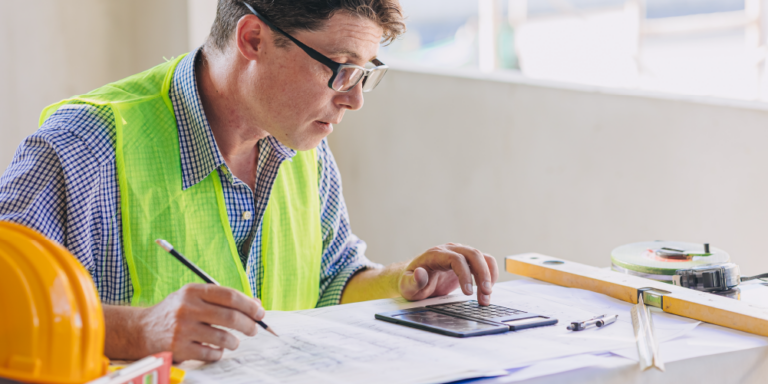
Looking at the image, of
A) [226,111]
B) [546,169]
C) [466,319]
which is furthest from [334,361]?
[546,169]

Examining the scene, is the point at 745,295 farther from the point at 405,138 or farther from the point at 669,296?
the point at 405,138

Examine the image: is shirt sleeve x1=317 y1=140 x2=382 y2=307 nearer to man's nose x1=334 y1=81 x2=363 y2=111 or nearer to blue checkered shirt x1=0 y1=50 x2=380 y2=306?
blue checkered shirt x1=0 y1=50 x2=380 y2=306

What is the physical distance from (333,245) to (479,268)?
0.51 metres

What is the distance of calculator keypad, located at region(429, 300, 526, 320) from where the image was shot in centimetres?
119

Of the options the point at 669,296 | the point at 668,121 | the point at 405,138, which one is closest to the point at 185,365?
the point at 669,296

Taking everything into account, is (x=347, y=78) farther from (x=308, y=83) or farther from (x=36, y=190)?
(x=36, y=190)

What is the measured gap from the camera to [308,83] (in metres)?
1.42

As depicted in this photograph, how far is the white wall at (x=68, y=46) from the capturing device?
338cm

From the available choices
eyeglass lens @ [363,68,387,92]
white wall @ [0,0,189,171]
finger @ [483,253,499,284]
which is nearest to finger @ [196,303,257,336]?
finger @ [483,253,499,284]

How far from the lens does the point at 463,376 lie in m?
0.90

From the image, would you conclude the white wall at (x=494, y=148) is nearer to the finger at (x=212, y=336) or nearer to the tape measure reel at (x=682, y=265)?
the tape measure reel at (x=682, y=265)

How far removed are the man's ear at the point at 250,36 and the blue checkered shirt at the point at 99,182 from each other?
0.12 meters

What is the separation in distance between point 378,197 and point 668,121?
1.65 metres

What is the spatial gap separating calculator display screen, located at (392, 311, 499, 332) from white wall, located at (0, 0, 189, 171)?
2733 mm
